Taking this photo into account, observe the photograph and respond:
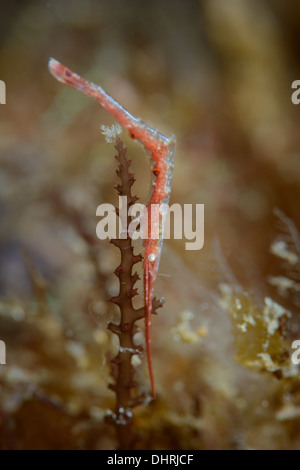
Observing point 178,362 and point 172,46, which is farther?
point 172,46

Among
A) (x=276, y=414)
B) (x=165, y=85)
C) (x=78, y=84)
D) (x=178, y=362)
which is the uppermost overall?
(x=165, y=85)

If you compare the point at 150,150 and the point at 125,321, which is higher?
the point at 150,150

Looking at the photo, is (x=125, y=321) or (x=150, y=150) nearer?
(x=150, y=150)

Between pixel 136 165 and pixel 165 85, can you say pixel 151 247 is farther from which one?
pixel 165 85

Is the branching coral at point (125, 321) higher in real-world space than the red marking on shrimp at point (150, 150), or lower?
lower

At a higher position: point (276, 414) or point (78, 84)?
point (78, 84)

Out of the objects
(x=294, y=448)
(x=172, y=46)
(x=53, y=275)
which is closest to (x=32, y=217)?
(x=53, y=275)

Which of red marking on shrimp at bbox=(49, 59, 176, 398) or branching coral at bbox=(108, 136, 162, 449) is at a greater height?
red marking on shrimp at bbox=(49, 59, 176, 398)
